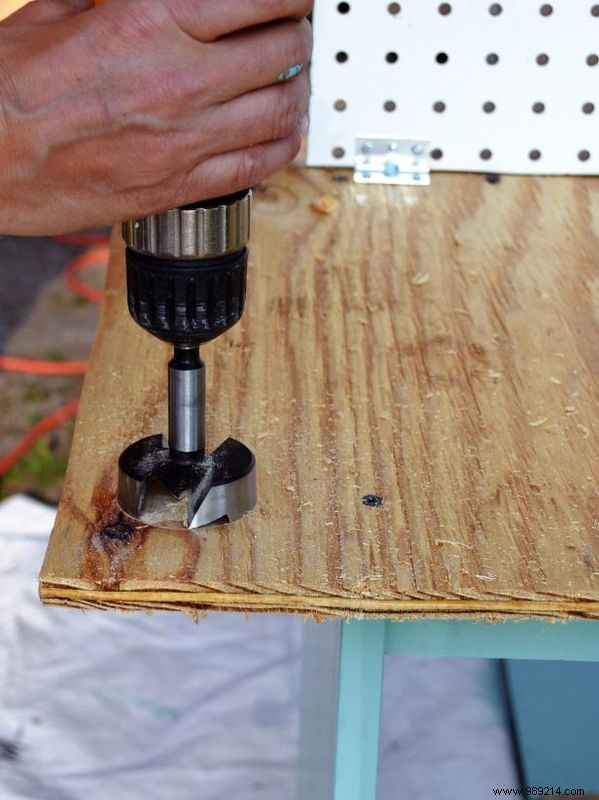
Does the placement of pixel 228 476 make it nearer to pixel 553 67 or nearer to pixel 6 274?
pixel 553 67

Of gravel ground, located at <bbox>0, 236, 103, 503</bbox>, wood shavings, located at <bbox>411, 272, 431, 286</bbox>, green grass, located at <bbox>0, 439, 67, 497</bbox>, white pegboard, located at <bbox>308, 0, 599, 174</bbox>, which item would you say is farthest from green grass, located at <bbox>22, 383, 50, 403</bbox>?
wood shavings, located at <bbox>411, 272, 431, 286</bbox>

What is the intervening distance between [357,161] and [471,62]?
0.17m

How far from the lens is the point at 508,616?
26.2 inches

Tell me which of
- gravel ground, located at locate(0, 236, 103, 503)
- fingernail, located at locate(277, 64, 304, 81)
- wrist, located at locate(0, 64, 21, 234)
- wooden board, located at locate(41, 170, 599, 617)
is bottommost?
gravel ground, located at locate(0, 236, 103, 503)

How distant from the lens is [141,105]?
1.89ft

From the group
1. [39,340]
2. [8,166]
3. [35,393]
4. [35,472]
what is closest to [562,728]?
[8,166]

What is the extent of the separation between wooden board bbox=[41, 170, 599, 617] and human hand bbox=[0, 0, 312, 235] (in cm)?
23

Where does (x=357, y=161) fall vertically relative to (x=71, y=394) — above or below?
above

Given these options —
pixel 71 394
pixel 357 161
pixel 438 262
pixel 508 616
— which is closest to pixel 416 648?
pixel 508 616

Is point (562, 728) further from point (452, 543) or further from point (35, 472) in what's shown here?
point (35, 472)

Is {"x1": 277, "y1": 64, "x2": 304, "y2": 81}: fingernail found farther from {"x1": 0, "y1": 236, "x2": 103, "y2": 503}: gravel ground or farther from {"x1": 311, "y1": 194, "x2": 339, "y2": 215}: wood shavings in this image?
{"x1": 0, "y1": 236, "x2": 103, "y2": 503}: gravel ground

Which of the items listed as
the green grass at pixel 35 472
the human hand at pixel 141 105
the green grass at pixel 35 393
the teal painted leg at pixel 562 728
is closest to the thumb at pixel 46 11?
the human hand at pixel 141 105

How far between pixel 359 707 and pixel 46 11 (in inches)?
18.8

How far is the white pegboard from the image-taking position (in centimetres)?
121
